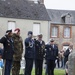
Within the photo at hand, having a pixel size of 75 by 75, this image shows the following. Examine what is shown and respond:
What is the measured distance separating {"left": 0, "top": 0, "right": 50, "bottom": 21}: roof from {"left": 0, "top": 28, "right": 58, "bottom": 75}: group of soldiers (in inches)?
1286

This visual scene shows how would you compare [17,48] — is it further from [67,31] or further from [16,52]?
[67,31]

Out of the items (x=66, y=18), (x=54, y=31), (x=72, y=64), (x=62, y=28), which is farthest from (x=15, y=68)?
(x=66, y=18)

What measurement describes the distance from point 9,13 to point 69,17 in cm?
1519

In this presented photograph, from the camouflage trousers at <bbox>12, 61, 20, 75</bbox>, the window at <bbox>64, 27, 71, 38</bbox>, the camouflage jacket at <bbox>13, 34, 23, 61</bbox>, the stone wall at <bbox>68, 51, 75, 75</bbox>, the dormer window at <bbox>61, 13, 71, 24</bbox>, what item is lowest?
the camouflage trousers at <bbox>12, 61, 20, 75</bbox>

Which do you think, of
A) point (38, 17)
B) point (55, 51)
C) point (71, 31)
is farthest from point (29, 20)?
point (55, 51)

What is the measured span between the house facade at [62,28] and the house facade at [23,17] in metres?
6.78

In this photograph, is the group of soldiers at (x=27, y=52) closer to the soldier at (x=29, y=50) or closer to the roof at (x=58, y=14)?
the soldier at (x=29, y=50)

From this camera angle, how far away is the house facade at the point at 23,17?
48.8 meters

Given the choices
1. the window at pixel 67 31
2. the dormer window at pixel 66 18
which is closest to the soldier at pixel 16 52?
the window at pixel 67 31

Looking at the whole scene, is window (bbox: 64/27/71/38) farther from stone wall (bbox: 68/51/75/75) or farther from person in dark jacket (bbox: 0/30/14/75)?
stone wall (bbox: 68/51/75/75)

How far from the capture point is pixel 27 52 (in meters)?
14.3

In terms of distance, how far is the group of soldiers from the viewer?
12961 millimetres

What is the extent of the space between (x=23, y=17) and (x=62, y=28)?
11.6m

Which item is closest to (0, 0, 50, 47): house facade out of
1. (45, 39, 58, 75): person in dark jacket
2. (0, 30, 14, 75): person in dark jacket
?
(45, 39, 58, 75): person in dark jacket
